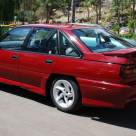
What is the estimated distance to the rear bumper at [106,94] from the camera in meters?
3.48

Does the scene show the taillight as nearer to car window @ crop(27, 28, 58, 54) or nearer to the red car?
the red car

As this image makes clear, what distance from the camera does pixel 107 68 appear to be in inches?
139

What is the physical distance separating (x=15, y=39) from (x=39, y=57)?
1.01 m

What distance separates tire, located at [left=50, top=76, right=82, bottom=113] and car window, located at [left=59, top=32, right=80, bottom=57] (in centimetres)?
41

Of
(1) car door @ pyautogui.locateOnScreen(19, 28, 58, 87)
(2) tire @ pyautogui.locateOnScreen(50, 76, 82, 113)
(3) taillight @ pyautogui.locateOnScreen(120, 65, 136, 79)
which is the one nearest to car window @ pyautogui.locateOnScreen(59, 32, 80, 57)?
(1) car door @ pyautogui.locateOnScreen(19, 28, 58, 87)

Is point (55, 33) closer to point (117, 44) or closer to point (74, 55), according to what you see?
point (74, 55)

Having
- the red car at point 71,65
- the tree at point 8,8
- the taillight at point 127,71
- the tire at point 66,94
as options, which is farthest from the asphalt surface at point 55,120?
the tree at point 8,8

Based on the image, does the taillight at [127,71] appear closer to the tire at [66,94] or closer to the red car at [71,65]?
the red car at [71,65]

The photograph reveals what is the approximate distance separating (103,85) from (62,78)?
0.81m

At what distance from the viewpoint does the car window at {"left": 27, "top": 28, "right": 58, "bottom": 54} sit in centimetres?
431

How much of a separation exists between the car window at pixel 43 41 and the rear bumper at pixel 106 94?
0.88 meters

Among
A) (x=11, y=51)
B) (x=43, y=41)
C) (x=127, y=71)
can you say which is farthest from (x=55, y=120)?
(x=11, y=51)

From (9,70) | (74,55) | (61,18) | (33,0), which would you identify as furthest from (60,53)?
(33,0)

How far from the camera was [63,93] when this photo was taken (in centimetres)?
414
